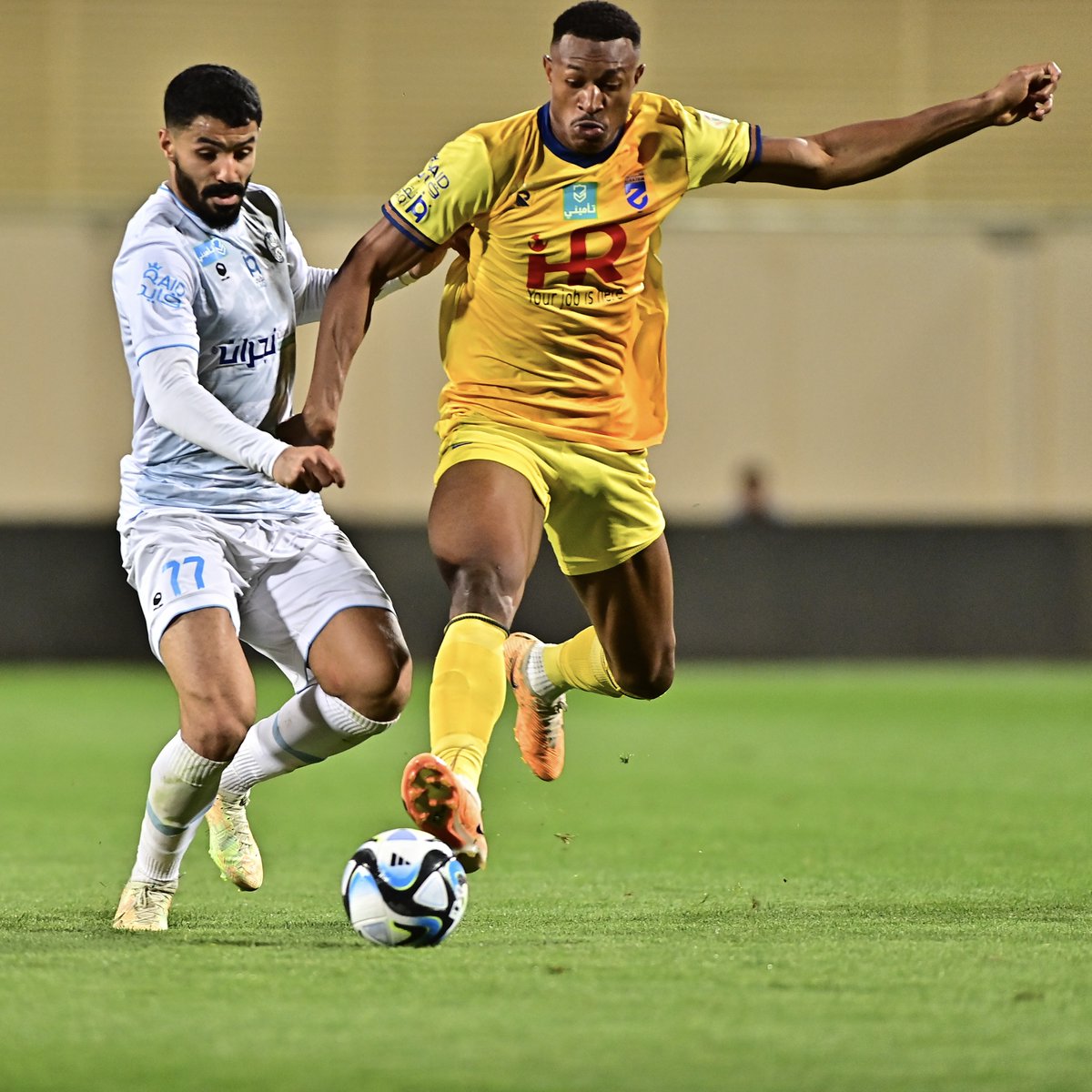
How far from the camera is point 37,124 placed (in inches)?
821

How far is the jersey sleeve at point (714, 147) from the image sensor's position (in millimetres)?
5660

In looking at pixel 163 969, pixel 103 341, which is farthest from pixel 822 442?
pixel 163 969

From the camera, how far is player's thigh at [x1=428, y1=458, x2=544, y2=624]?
5.06 metres

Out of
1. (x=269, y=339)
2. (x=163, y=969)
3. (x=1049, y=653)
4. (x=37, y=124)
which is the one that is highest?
(x=37, y=124)

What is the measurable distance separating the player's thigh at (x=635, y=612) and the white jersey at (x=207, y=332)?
1054 millimetres

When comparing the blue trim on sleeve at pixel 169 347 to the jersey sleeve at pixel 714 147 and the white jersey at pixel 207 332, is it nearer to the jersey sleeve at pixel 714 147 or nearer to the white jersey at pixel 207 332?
the white jersey at pixel 207 332

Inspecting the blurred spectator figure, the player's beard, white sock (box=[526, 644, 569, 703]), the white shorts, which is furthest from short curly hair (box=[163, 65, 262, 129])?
the blurred spectator figure

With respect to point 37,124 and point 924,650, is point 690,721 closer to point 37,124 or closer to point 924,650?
point 924,650

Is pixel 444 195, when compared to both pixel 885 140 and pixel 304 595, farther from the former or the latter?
pixel 885 140

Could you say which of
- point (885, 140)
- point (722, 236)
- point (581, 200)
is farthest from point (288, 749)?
point (722, 236)

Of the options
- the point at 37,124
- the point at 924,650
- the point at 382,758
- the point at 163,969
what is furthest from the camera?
the point at 37,124

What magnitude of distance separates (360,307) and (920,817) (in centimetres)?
398

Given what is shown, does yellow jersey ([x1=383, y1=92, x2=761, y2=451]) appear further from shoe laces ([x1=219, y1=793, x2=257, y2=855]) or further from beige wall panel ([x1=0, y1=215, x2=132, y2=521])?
beige wall panel ([x1=0, y1=215, x2=132, y2=521])

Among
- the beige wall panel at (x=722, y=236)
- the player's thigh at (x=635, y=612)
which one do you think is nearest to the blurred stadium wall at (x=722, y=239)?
the beige wall panel at (x=722, y=236)
